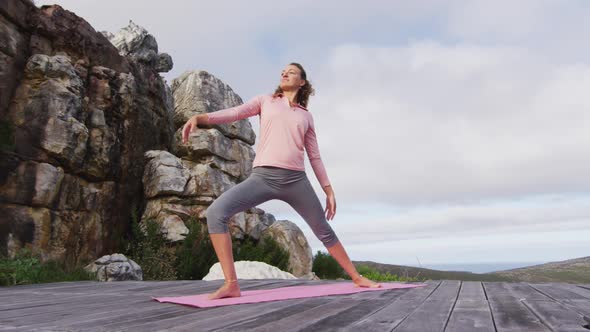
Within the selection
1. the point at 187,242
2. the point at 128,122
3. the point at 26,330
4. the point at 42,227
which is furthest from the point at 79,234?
the point at 26,330

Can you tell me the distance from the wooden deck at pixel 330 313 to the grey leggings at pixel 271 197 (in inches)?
31.7

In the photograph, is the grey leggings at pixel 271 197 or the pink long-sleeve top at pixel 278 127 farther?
the pink long-sleeve top at pixel 278 127

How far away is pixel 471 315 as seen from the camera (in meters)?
3.03

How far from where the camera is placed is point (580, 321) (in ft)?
9.11

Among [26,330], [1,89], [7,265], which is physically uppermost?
[1,89]

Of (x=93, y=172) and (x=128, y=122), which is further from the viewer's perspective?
(x=128, y=122)

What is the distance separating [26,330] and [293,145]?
2749mm

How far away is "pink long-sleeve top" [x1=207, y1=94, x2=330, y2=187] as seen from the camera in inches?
182

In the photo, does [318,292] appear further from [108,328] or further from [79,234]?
[79,234]

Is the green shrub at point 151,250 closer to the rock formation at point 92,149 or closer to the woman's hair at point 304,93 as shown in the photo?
the rock formation at point 92,149

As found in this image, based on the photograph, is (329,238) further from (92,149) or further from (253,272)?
(92,149)

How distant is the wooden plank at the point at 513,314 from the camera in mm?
2582

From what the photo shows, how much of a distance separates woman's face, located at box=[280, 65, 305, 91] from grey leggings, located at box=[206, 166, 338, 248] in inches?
38.8

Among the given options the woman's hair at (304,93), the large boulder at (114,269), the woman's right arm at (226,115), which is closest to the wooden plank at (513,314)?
the woman's hair at (304,93)
